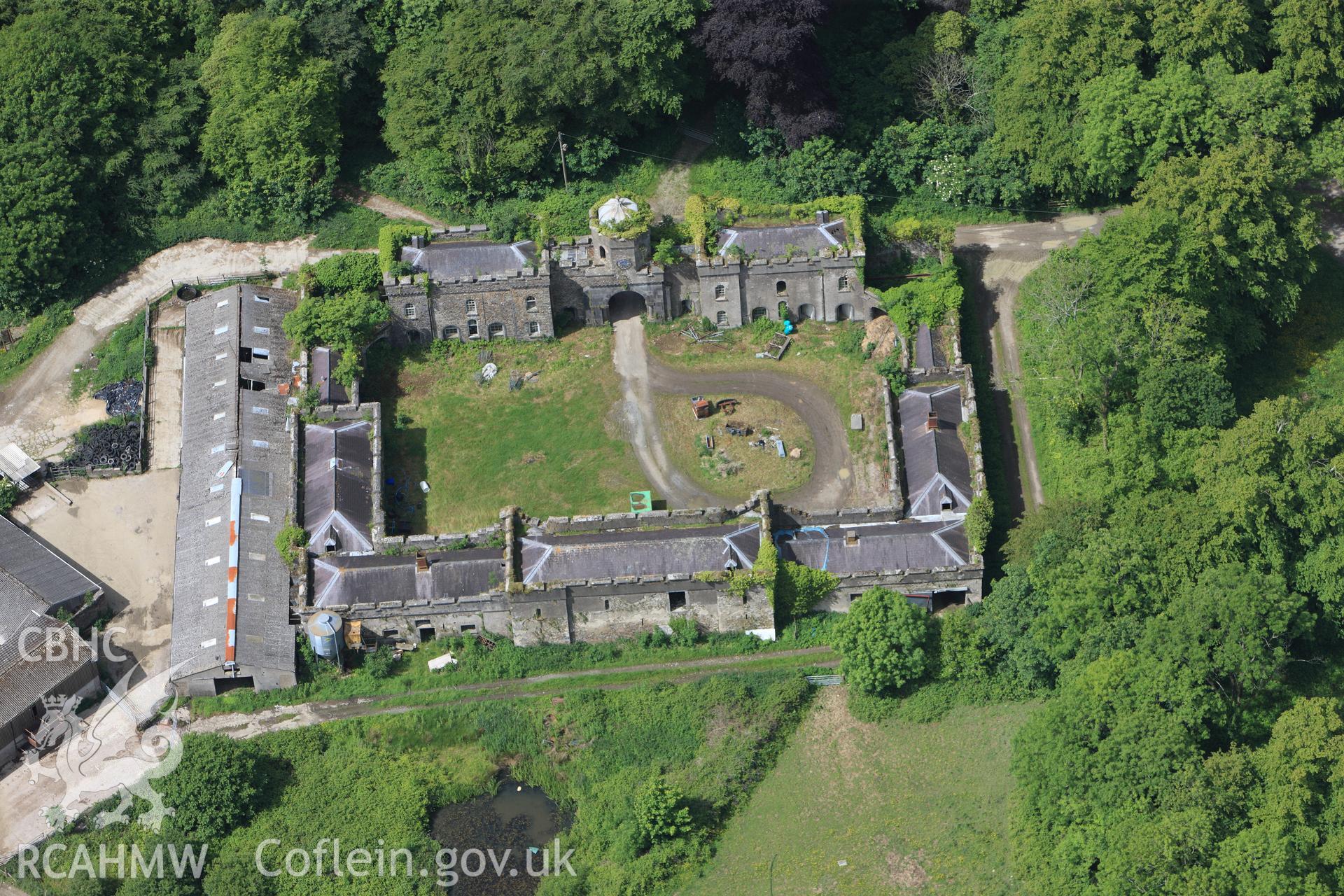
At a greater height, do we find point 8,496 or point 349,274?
point 349,274

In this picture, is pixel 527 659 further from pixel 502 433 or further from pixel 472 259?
pixel 472 259

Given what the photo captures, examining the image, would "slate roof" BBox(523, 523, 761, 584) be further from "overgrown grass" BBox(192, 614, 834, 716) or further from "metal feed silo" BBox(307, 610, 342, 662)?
"metal feed silo" BBox(307, 610, 342, 662)

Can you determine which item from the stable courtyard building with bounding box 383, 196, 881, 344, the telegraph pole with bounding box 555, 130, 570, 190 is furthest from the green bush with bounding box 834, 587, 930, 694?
the telegraph pole with bounding box 555, 130, 570, 190

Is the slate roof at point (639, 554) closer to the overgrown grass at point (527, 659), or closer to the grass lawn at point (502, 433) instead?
the overgrown grass at point (527, 659)

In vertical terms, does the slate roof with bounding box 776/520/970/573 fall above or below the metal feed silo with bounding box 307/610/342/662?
above

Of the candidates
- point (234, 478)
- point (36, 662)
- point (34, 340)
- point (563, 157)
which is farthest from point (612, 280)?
point (36, 662)

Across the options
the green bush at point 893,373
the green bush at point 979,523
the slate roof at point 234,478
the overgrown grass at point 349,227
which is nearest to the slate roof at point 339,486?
the slate roof at point 234,478
